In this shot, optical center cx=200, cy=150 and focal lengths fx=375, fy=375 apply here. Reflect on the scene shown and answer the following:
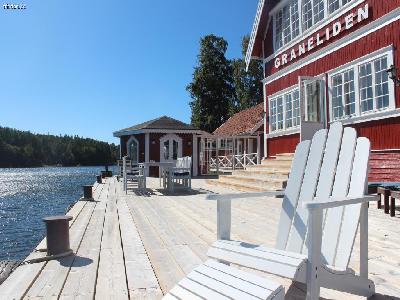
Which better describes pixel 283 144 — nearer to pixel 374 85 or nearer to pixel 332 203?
pixel 374 85

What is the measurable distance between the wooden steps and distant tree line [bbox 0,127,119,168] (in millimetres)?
102454

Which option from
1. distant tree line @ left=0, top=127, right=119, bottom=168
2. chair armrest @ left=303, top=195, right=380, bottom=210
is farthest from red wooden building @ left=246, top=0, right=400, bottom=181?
distant tree line @ left=0, top=127, right=119, bottom=168

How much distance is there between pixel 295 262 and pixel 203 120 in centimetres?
3993

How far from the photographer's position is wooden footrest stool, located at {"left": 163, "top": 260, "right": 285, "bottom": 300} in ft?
7.14

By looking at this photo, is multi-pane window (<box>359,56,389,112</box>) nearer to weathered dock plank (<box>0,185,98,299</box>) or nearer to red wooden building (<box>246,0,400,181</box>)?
red wooden building (<box>246,0,400,181</box>)

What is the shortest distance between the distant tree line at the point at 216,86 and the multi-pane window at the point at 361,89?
98.7 feet

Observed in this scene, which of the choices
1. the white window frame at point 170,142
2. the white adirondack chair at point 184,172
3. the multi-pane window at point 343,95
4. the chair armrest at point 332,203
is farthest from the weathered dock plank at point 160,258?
the white window frame at point 170,142

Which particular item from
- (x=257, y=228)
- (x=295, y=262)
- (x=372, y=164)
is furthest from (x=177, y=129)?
(x=295, y=262)

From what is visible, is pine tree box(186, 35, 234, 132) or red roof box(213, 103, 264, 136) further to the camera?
pine tree box(186, 35, 234, 132)

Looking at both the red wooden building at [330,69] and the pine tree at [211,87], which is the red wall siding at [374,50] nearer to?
the red wooden building at [330,69]

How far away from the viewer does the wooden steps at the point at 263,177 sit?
1029 centimetres

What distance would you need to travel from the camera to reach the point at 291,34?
511 inches

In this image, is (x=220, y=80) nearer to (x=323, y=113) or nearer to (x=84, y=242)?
(x=323, y=113)

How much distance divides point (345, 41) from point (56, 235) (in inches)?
364
